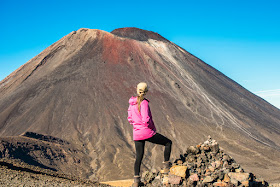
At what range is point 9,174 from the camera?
8.88 m

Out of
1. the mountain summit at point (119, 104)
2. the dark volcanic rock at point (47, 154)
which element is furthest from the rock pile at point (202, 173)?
the dark volcanic rock at point (47, 154)

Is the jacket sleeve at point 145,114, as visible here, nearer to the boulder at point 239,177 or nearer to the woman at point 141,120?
the woman at point 141,120

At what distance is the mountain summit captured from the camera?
119ft

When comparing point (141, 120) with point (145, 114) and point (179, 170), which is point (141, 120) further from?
point (179, 170)

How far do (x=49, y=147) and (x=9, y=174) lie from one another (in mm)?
24305

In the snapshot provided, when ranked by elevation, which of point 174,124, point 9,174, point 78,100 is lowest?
point 9,174

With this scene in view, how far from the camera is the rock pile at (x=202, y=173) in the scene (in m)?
7.24

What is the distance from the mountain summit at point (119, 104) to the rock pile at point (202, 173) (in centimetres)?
2082

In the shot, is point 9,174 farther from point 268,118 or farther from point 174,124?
point 268,118

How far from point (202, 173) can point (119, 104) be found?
3627cm

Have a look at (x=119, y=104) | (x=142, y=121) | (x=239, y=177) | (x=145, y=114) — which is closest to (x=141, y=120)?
(x=142, y=121)

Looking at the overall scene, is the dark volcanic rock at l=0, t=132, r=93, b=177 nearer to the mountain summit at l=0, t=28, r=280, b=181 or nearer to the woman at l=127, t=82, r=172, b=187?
the mountain summit at l=0, t=28, r=280, b=181

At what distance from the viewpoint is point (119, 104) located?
43656 mm

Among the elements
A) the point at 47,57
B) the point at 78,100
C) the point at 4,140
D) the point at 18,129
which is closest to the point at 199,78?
the point at 78,100
